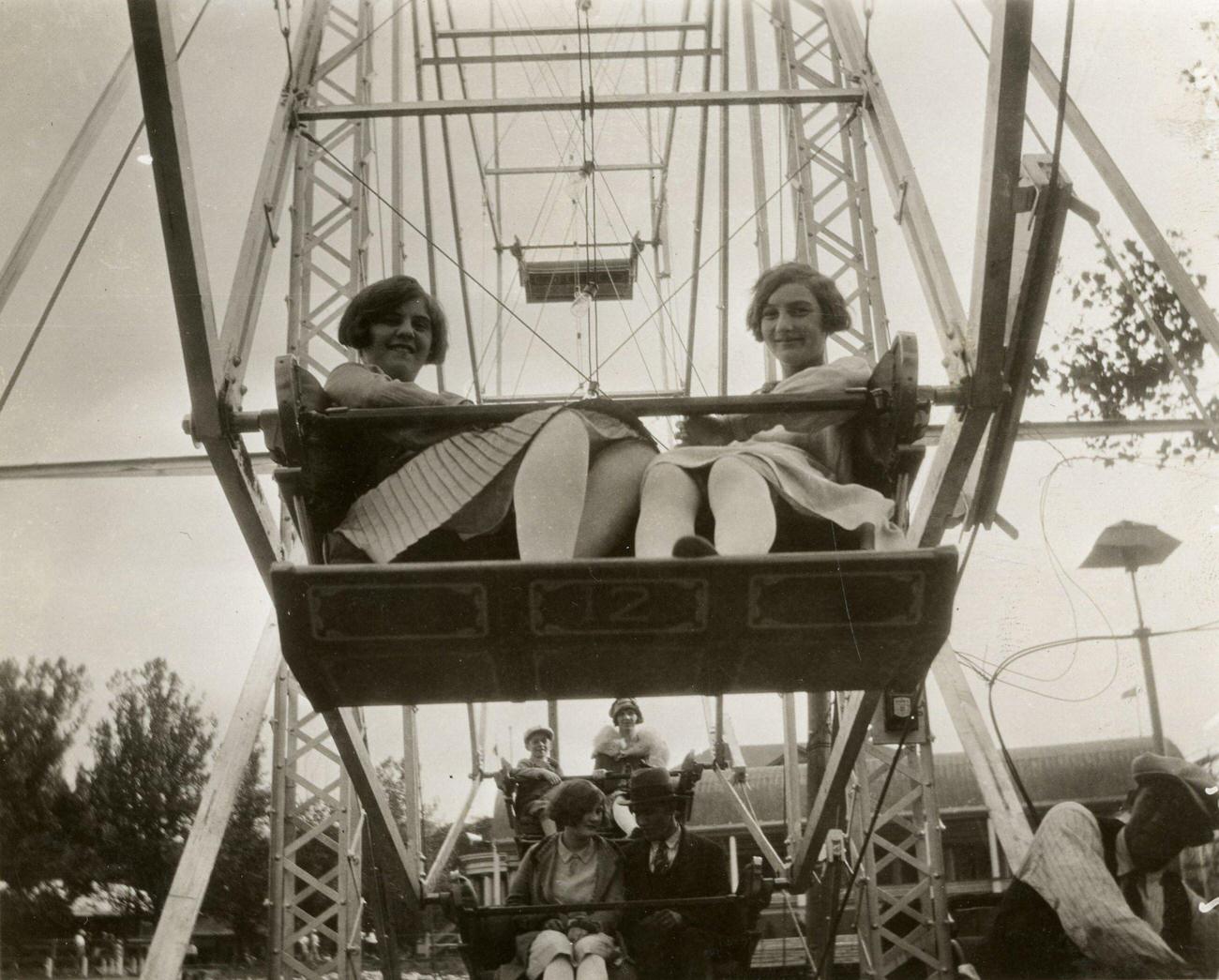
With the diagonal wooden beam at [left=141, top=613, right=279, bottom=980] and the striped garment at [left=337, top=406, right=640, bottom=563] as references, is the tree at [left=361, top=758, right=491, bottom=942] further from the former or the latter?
the striped garment at [left=337, top=406, right=640, bottom=563]

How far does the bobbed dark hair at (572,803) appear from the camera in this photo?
3.96 m

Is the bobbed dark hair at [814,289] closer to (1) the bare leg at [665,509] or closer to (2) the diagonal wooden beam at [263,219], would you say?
(1) the bare leg at [665,509]

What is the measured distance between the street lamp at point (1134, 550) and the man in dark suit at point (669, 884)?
233 centimetres

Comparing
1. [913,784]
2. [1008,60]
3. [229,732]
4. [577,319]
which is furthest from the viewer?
[577,319]

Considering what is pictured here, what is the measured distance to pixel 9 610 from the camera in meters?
5.75

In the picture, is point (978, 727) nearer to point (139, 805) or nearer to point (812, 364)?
point (812, 364)

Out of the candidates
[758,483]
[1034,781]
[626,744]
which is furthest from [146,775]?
[758,483]

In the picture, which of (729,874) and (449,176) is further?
(449,176)

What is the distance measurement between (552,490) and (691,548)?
354 millimetres

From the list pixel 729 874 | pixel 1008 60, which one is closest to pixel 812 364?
pixel 1008 60

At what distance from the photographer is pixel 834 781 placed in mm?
3490

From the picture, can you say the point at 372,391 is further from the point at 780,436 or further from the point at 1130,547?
the point at 1130,547

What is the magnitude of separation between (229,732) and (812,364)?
2.61 metres

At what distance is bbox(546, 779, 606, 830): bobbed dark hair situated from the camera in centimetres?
396
